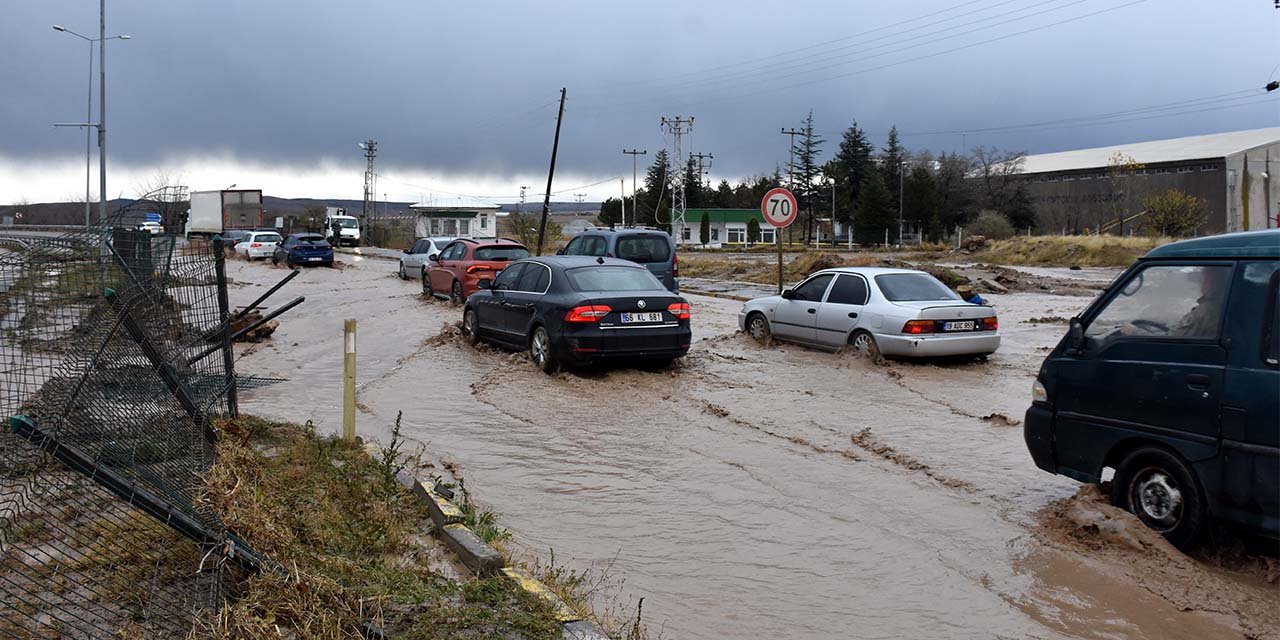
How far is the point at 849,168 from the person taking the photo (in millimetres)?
101125

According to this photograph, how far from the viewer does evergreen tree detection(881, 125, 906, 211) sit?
94.0m

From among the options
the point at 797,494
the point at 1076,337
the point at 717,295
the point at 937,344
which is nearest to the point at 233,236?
the point at 717,295

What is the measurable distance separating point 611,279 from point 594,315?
790 mm

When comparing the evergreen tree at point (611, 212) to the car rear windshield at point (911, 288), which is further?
the evergreen tree at point (611, 212)

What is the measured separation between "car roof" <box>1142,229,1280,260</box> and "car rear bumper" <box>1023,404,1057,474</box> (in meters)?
1.23

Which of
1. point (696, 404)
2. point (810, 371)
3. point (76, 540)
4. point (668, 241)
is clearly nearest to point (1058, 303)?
point (668, 241)

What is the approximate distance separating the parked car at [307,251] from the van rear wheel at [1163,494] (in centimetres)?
3984

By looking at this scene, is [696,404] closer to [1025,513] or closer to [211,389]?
[1025,513]

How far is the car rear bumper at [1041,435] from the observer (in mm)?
6668

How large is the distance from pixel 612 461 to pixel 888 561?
3.18 meters

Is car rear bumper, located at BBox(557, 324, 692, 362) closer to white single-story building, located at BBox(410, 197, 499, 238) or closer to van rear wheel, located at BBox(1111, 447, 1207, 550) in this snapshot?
van rear wheel, located at BBox(1111, 447, 1207, 550)

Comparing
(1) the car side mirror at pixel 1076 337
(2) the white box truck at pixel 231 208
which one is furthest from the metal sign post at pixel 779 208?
(2) the white box truck at pixel 231 208

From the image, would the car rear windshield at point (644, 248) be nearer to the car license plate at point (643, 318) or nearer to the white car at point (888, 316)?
the white car at point (888, 316)

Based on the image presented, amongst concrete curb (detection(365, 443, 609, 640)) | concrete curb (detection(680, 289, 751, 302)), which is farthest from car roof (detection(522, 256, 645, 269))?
concrete curb (detection(680, 289, 751, 302))
